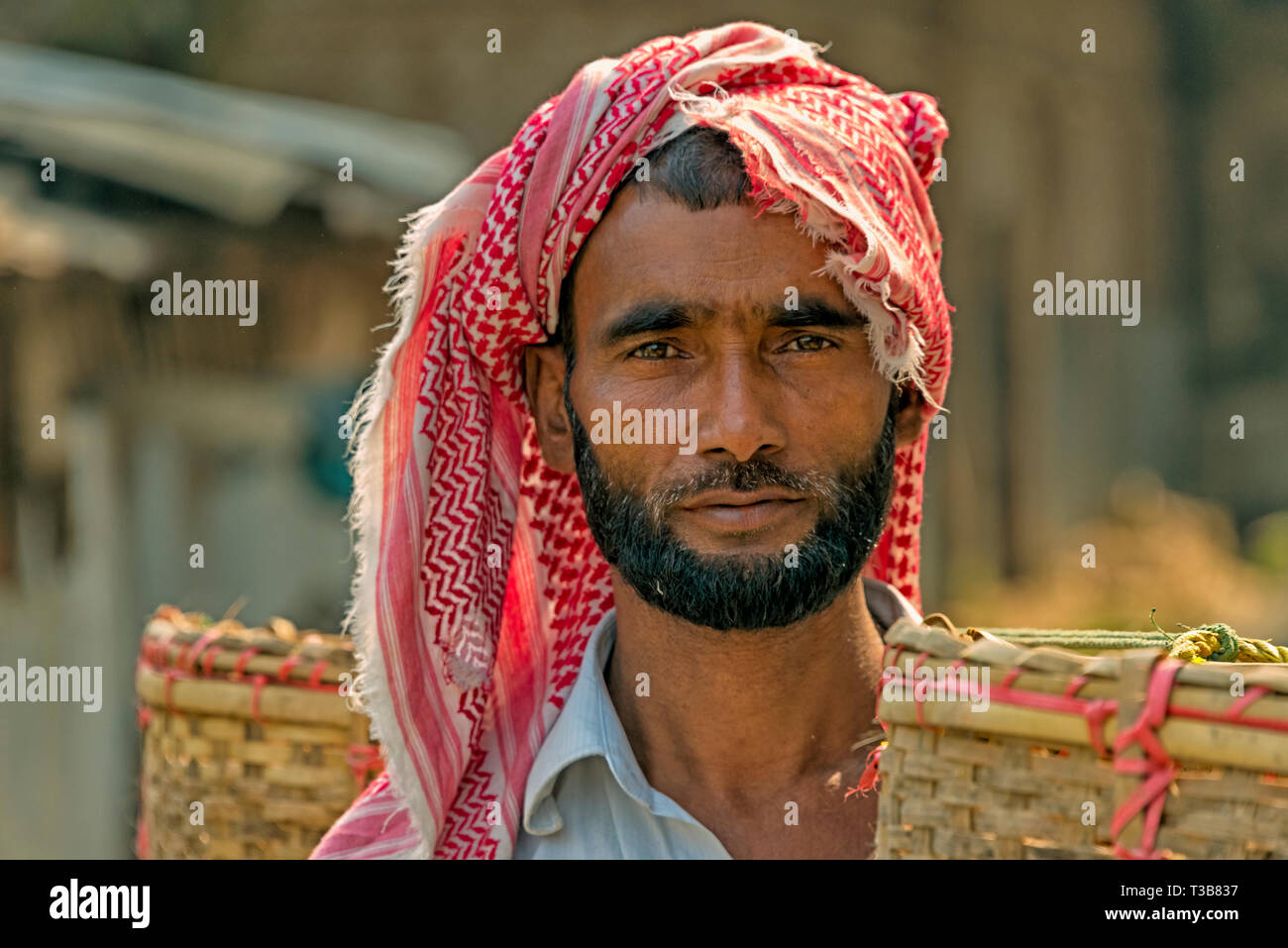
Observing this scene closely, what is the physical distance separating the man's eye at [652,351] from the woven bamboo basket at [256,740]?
0.92 meters

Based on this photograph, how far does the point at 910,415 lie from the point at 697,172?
0.67 meters

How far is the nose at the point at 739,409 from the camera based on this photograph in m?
2.59

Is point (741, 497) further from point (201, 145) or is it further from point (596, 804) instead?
point (201, 145)

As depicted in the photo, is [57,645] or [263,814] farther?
[57,645]

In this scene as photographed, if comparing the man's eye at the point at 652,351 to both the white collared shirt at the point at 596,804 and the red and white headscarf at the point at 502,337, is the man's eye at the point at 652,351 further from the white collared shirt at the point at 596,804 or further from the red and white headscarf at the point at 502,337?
the white collared shirt at the point at 596,804

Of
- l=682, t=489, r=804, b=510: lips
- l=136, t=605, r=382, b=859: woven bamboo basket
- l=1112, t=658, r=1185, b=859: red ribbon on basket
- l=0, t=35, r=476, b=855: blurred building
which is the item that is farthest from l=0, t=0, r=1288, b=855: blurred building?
l=1112, t=658, r=1185, b=859: red ribbon on basket

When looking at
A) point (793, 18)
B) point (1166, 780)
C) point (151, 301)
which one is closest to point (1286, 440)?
point (793, 18)

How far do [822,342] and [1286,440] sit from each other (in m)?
6.62

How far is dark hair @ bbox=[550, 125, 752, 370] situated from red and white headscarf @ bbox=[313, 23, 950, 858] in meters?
0.03

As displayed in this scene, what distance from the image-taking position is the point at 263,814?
3.25 meters

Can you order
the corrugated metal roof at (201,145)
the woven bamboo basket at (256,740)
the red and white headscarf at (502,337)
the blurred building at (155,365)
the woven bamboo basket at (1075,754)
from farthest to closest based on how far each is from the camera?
1. the blurred building at (155,365)
2. the corrugated metal roof at (201,145)
3. the woven bamboo basket at (256,740)
4. the red and white headscarf at (502,337)
5. the woven bamboo basket at (1075,754)

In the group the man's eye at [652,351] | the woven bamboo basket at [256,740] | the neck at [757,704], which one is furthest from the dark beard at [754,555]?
the woven bamboo basket at [256,740]

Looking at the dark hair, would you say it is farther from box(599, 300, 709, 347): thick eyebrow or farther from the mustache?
the mustache
